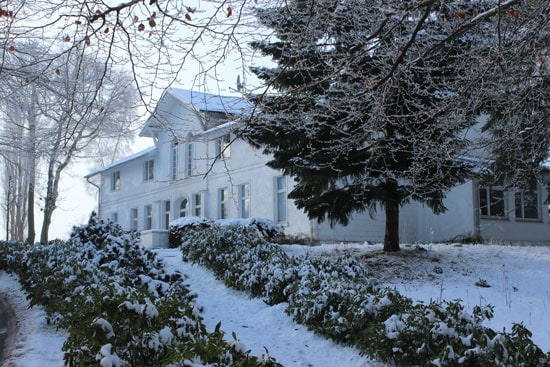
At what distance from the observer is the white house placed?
1866cm

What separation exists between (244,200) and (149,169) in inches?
325

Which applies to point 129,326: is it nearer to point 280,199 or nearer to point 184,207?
point 280,199

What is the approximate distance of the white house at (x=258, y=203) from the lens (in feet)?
61.2

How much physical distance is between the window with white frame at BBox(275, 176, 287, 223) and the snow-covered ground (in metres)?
5.94

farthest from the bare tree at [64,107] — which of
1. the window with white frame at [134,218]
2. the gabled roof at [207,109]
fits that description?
the window with white frame at [134,218]

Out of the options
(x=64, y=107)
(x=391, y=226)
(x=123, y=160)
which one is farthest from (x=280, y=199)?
(x=123, y=160)

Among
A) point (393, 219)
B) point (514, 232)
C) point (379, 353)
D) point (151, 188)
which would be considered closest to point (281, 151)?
point (393, 219)

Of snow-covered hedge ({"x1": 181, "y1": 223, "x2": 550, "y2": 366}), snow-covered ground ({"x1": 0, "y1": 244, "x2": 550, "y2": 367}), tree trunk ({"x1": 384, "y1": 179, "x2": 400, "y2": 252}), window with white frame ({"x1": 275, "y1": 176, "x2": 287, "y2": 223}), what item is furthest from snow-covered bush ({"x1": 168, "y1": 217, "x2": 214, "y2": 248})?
tree trunk ({"x1": 384, "y1": 179, "x2": 400, "y2": 252})

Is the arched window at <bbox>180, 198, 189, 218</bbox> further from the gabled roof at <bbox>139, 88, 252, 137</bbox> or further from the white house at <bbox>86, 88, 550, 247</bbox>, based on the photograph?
the gabled roof at <bbox>139, 88, 252, 137</bbox>

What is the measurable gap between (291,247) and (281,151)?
3483 millimetres

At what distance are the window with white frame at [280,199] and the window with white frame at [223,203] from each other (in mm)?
3160

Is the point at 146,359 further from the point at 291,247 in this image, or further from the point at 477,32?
the point at 291,247

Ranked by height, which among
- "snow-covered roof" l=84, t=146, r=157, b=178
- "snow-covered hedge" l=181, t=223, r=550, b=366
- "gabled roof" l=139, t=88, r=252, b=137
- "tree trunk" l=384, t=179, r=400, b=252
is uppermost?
"snow-covered roof" l=84, t=146, r=157, b=178

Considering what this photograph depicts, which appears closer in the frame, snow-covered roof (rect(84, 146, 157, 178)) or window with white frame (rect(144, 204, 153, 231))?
snow-covered roof (rect(84, 146, 157, 178))
